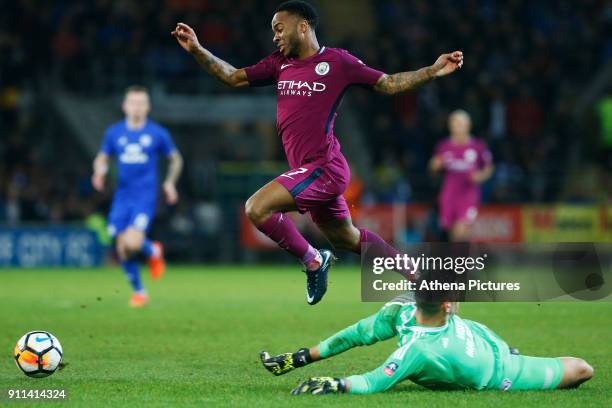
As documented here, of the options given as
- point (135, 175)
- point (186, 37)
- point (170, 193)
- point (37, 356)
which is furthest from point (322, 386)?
point (135, 175)

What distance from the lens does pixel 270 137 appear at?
25.5 m

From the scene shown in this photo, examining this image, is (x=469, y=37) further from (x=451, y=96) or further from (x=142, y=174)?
(x=142, y=174)

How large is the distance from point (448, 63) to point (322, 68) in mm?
1052

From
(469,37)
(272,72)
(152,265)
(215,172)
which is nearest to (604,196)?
(469,37)

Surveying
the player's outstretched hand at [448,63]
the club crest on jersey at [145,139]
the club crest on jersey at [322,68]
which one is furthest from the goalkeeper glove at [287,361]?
the club crest on jersey at [145,139]

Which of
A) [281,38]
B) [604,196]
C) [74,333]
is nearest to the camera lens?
[281,38]

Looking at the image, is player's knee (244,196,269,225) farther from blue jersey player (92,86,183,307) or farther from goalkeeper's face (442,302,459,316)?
blue jersey player (92,86,183,307)

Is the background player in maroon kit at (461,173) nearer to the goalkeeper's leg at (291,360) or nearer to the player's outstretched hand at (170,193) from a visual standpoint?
the player's outstretched hand at (170,193)

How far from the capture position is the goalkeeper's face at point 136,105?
13242mm

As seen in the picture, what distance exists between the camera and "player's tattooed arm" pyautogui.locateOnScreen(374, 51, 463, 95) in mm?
7598

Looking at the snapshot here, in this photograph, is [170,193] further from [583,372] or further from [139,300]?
[583,372]

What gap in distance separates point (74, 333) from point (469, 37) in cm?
1625

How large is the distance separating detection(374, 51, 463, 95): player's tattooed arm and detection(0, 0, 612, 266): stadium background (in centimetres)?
1257

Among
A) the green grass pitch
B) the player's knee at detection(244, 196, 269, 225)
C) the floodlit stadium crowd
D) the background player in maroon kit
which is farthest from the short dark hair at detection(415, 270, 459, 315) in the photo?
the floodlit stadium crowd
